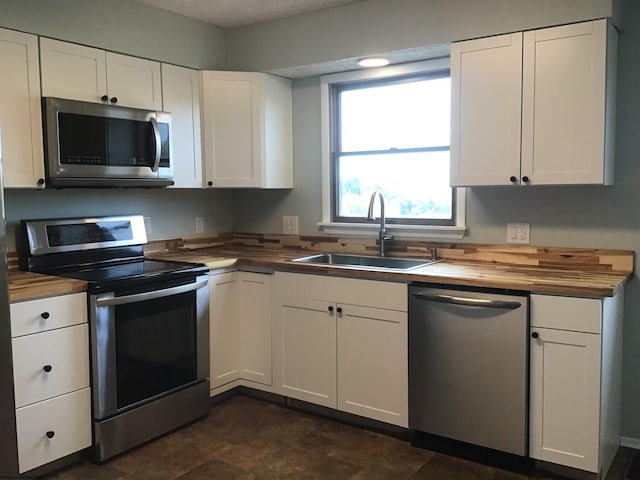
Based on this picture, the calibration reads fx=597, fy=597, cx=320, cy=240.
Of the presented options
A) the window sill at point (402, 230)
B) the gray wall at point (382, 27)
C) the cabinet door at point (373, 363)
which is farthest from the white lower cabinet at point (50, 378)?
the gray wall at point (382, 27)

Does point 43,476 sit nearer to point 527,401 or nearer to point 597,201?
point 527,401

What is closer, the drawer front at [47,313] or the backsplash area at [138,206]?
the drawer front at [47,313]

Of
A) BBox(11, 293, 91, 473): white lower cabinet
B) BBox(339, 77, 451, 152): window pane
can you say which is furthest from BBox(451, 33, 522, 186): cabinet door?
BBox(11, 293, 91, 473): white lower cabinet

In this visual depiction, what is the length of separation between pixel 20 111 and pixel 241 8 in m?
1.41

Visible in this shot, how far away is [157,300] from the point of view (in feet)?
9.90

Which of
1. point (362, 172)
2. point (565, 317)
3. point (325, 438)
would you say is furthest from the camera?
point (362, 172)

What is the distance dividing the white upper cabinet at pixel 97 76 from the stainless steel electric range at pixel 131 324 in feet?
2.19

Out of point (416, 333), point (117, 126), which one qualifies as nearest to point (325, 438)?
point (416, 333)

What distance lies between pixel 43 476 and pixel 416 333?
5.96 ft

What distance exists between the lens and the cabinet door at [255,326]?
3.48 m

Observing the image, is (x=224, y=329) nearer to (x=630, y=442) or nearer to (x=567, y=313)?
(x=567, y=313)

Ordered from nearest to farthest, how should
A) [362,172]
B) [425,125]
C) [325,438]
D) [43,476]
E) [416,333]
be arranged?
1. [43,476]
2. [416,333]
3. [325,438]
4. [425,125]
5. [362,172]

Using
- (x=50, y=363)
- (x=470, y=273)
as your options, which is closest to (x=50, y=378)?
(x=50, y=363)

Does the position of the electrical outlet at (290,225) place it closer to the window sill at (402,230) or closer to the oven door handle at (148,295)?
the window sill at (402,230)
